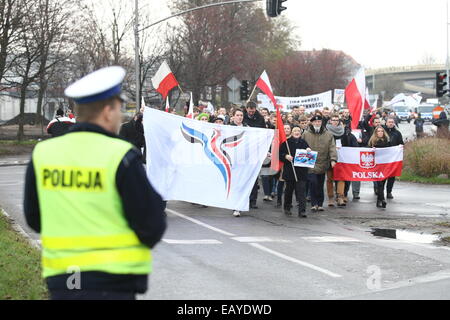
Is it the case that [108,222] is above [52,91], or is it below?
below

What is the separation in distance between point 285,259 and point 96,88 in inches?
261

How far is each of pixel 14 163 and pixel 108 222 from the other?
87.8 ft

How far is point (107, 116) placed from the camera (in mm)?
3561

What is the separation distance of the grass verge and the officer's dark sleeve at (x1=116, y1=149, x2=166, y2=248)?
3.51 metres

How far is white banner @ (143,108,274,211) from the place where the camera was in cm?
1395

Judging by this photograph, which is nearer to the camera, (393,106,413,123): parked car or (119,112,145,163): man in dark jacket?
(119,112,145,163): man in dark jacket

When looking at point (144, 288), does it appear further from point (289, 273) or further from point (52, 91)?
point (52, 91)

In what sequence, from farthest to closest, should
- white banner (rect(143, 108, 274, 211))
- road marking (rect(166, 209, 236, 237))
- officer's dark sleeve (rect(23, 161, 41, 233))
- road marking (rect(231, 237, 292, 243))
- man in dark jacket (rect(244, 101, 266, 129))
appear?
man in dark jacket (rect(244, 101, 266, 129)) → white banner (rect(143, 108, 274, 211)) → road marking (rect(166, 209, 236, 237)) → road marking (rect(231, 237, 292, 243)) → officer's dark sleeve (rect(23, 161, 41, 233))

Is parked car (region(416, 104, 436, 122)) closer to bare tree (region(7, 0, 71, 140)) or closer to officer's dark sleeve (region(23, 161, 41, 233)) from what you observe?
bare tree (region(7, 0, 71, 140))

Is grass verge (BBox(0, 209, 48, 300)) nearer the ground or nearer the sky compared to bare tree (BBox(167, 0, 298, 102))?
nearer the ground

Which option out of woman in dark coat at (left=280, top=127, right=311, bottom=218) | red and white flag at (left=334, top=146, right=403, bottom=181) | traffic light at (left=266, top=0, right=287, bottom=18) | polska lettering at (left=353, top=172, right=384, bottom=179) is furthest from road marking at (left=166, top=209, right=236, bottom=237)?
traffic light at (left=266, top=0, right=287, bottom=18)

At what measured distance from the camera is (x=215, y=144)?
14188 mm

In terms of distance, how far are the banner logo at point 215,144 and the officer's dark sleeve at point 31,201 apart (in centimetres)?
1029
